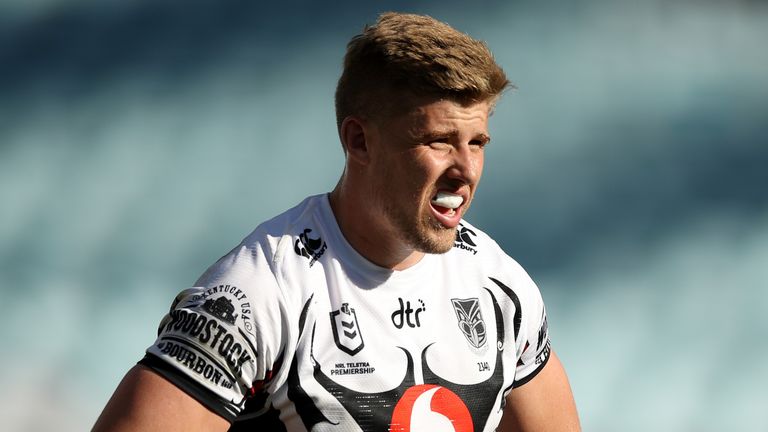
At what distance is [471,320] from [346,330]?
10.2 inches

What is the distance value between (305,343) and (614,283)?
1.57 meters

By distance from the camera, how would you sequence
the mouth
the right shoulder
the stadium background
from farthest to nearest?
the stadium background < the mouth < the right shoulder

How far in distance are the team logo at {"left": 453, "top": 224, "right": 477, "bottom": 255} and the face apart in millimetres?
175

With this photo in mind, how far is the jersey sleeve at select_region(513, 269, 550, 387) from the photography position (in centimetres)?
201

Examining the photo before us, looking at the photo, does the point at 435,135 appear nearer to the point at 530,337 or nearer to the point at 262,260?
→ the point at 262,260

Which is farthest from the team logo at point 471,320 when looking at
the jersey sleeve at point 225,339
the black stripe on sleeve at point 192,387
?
the black stripe on sleeve at point 192,387

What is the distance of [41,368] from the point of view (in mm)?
2596

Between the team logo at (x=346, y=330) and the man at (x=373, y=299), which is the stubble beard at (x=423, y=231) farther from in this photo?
the team logo at (x=346, y=330)

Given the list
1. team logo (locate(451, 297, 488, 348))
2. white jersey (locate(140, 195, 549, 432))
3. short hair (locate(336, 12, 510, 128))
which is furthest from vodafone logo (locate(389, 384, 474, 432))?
short hair (locate(336, 12, 510, 128))

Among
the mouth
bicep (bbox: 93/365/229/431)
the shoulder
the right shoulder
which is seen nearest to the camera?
bicep (bbox: 93/365/229/431)

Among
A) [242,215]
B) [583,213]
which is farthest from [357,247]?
[583,213]

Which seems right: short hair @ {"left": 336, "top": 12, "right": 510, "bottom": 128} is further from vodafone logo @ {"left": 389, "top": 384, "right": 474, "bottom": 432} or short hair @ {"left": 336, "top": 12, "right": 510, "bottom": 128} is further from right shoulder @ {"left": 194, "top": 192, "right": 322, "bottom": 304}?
vodafone logo @ {"left": 389, "top": 384, "right": 474, "bottom": 432}

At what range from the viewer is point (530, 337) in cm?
204

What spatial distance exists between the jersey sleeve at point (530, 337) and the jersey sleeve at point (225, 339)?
0.51m
